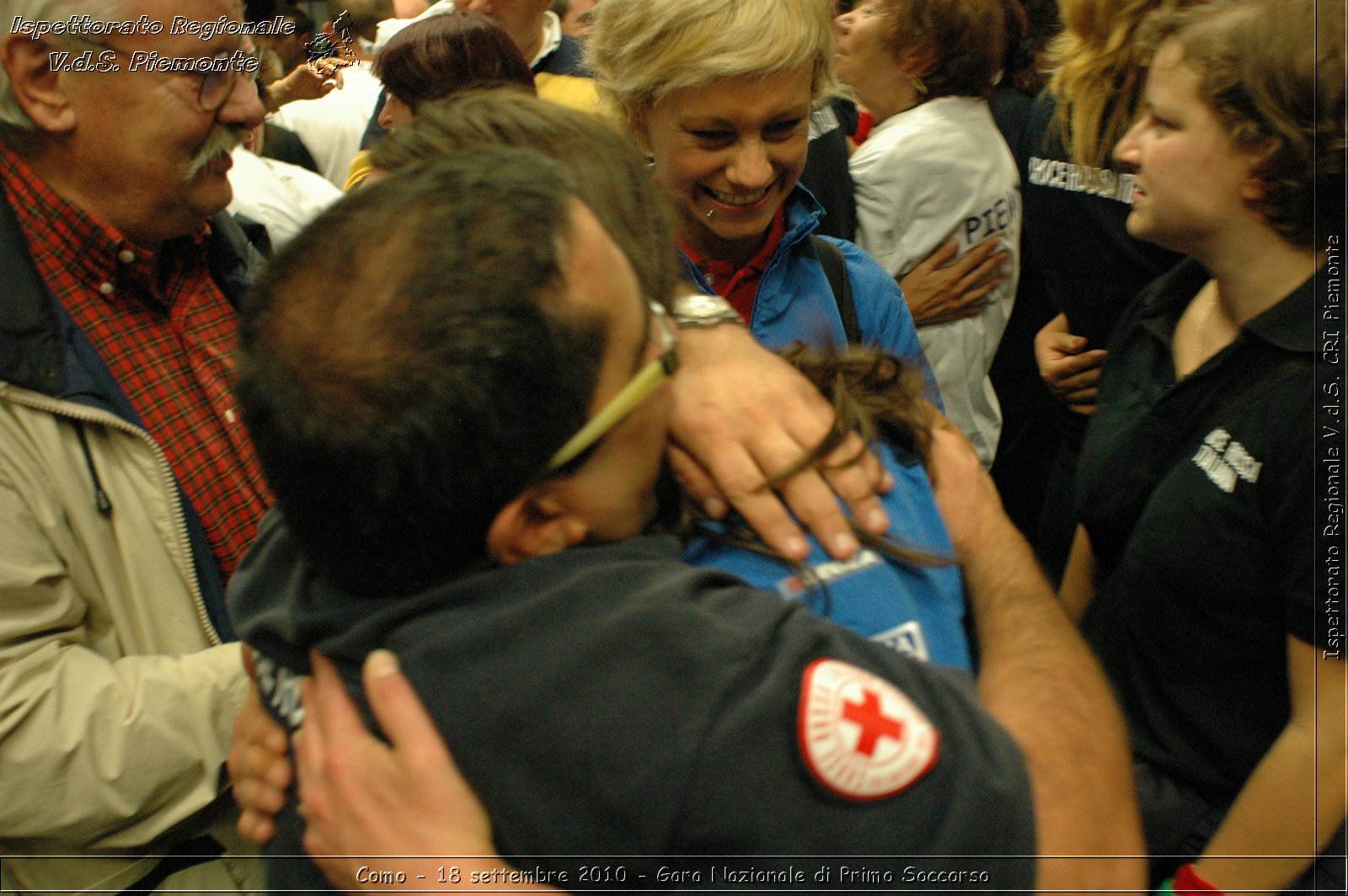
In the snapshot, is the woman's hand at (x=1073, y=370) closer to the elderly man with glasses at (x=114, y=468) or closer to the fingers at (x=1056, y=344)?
the fingers at (x=1056, y=344)

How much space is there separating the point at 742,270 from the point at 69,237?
4.00 ft

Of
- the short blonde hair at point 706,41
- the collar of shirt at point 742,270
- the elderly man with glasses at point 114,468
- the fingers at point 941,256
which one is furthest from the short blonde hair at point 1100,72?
the elderly man with glasses at point 114,468

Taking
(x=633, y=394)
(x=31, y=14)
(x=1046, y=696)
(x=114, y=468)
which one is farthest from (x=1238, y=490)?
(x=31, y=14)

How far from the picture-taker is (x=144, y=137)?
1.58 meters

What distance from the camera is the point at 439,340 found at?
78cm

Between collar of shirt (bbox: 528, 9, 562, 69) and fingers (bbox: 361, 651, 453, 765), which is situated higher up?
collar of shirt (bbox: 528, 9, 562, 69)

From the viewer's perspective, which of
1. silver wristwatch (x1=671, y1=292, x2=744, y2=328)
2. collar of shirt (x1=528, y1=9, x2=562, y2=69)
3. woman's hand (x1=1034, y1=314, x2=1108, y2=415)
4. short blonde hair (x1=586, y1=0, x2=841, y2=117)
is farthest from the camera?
collar of shirt (x1=528, y1=9, x2=562, y2=69)

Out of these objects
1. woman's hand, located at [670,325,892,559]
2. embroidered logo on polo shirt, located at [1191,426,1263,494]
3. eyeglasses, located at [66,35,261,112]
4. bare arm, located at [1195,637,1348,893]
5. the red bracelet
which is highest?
eyeglasses, located at [66,35,261,112]

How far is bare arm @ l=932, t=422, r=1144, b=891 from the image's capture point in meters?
0.92

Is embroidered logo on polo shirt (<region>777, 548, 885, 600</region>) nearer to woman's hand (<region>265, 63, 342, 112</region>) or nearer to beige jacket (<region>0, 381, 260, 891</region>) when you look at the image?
beige jacket (<region>0, 381, 260, 891</region>)

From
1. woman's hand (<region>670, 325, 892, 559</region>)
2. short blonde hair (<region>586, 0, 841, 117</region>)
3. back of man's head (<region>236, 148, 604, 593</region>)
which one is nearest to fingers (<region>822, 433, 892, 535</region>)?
woman's hand (<region>670, 325, 892, 559</region>)

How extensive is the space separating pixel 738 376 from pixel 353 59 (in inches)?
113

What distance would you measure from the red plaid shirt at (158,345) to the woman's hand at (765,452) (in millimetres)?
798

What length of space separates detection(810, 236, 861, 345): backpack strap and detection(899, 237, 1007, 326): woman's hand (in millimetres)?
779
